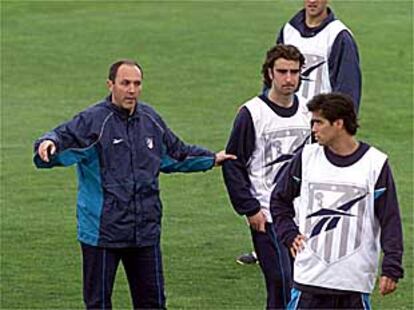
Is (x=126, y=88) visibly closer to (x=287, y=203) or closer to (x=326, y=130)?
(x=287, y=203)

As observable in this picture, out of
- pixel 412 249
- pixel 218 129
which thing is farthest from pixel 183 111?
pixel 412 249

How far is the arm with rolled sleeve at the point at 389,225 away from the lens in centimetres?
766

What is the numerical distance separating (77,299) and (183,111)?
1134 centimetres

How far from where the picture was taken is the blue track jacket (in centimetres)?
895

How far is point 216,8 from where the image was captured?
113 ft

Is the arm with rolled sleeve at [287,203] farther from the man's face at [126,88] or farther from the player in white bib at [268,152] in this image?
the man's face at [126,88]

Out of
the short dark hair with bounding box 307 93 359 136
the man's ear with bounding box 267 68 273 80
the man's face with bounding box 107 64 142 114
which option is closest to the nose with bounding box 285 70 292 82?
the man's ear with bounding box 267 68 273 80

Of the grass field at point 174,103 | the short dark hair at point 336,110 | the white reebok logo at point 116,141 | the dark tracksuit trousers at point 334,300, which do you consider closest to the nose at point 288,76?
the white reebok logo at point 116,141

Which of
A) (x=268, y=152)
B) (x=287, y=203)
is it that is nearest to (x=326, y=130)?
(x=287, y=203)

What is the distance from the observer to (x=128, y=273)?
30.6 ft

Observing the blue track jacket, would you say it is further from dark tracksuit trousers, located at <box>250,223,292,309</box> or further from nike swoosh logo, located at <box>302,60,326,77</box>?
nike swoosh logo, located at <box>302,60,326,77</box>

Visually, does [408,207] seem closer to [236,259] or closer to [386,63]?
[236,259]

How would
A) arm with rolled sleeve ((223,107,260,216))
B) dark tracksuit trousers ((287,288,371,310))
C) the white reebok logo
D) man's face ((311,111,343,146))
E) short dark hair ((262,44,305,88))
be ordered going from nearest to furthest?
man's face ((311,111,343,146)) → dark tracksuit trousers ((287,288,371,310)) → the white reebok logo → short dark hair ((262,44,305,88)) → arm with rolled sleeve ((223,107,260,216))

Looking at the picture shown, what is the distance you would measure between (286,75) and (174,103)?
14019mm
